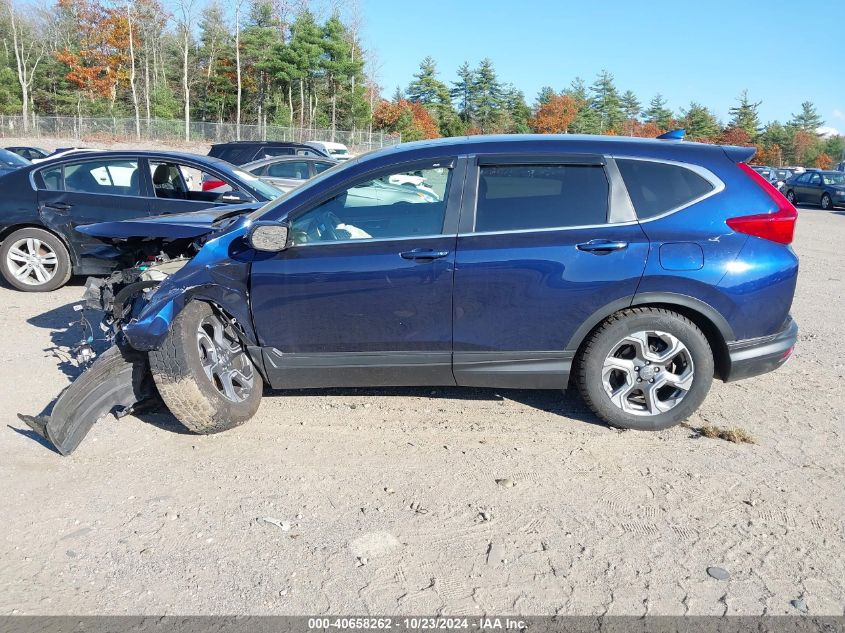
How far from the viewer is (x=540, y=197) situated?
4117 millimetres

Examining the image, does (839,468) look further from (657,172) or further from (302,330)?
(302,330)

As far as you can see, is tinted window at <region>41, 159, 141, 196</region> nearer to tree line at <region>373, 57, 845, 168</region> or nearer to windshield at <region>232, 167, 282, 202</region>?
windshield at <region>232, 167, 282, 202</region>

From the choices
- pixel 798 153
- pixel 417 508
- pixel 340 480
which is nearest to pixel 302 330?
pixel 340 480

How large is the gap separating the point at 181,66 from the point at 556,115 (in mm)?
37266

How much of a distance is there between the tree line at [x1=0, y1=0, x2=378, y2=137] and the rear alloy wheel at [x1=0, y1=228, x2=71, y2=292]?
51268 millimetres

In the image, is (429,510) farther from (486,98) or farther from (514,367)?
(486,98)

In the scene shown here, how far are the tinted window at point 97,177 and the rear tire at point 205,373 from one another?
14.0 feet

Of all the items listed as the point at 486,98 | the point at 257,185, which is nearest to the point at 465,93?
the point at 486,98

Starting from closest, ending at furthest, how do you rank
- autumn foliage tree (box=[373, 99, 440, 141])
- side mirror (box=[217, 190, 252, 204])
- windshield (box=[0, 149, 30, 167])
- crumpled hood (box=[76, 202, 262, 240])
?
crumpled hood (box=[76, 202, 262, 240]) → side mirror (box=[217, 190, 252, 204]) → windshield (box=[0, 149, 30, 167]) → autumn foliage tree (box=[373, 99, 440, 141])

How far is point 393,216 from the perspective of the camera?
4.24 metres

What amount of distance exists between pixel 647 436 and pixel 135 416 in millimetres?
3304

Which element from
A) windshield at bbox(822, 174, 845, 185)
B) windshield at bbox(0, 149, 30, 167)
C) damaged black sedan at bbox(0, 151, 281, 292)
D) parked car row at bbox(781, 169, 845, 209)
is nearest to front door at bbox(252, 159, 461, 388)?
damaged black sedan at bbox(0, 151, 281, 292)

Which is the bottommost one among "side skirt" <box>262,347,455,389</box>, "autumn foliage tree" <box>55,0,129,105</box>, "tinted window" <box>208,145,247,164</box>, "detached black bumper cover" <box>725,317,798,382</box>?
"side skirt" <box>262,347,455,389</box>

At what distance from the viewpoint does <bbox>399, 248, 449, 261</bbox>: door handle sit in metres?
3.97
